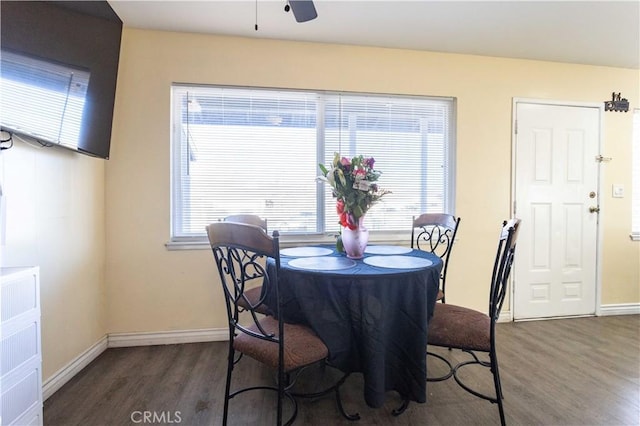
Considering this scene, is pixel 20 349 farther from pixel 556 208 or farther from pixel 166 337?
pixel 556 208

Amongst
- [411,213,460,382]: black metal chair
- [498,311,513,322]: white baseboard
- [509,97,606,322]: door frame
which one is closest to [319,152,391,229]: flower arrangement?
[411,213,460,382]: black metal chair

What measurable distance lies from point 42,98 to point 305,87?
5.69 ft

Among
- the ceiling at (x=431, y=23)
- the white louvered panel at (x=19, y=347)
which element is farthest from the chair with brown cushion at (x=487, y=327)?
the white louvered panel at (x=19, y=347)

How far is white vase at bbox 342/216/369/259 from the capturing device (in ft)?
5.85

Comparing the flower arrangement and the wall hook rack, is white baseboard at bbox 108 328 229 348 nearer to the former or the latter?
the flower arrangement

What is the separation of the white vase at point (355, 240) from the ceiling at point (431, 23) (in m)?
1.56

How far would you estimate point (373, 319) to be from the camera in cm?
141

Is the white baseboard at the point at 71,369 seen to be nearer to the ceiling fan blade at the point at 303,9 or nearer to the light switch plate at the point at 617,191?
the ceiling fan blade at the point at 303,9

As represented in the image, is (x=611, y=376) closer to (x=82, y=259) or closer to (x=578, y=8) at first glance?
(x=578, y=8)

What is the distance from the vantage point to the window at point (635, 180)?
124 inches

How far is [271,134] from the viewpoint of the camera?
264cm

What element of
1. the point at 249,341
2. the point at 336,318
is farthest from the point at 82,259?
the point at 336,318

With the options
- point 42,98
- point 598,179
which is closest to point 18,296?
point 42,98

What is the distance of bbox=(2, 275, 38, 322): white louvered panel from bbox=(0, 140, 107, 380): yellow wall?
0.37 metres
